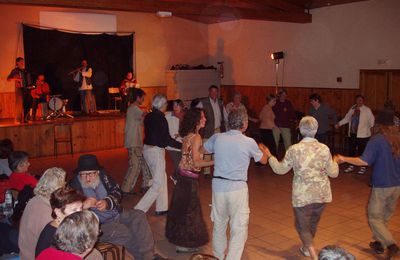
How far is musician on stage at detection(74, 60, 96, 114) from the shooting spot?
13622mm

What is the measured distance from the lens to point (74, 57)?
14.2m

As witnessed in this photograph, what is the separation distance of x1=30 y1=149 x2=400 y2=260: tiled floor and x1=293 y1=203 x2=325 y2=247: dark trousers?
467mm

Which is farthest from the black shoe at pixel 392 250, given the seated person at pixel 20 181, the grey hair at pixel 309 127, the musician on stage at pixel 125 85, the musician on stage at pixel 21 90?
the musician on stage at pixel 125 85

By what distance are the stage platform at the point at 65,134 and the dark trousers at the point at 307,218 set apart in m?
7.91

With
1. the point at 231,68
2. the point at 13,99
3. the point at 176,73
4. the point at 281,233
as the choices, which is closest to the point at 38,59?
the point at 13,99

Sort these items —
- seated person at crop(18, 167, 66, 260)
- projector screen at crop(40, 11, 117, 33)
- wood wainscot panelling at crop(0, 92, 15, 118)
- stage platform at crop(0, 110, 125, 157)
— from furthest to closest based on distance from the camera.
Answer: projector screen at crop(40, 11, 117, 33)
wood wainscot panelling at crop(0, 92, 15, 118)
stage platform at crop(0, 110, 125, 157)
seated person at crop(18, 167, 66, 260)

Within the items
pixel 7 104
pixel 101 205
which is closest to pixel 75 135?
pixel 7 104

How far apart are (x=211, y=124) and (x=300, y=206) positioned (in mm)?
4060

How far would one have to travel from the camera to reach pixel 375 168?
447 cm

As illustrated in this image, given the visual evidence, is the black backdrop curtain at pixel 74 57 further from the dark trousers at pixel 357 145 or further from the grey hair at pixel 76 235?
the grey hair at pixel 76 235

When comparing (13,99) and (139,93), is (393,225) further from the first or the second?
(13,99)

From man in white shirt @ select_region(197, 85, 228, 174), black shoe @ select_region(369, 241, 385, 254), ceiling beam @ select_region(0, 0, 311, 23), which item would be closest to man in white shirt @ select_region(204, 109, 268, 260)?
black shoe @ select_region(369, 241, 385, 254)

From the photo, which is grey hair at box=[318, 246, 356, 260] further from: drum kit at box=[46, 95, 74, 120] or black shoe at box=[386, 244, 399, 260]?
drum kit at box=[46, 95, 74, 120]

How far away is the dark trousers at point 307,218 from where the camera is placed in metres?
4.27
